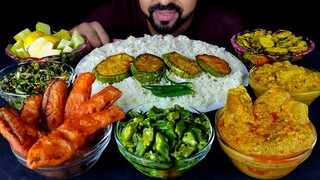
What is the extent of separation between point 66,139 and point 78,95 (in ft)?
1.02

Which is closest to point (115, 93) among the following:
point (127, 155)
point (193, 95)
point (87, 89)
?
point (87, 89)

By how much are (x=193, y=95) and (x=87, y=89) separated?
1.93 ft

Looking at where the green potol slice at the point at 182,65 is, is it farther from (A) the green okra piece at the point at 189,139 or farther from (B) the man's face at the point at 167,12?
(B) the man's face at the point at 167,12

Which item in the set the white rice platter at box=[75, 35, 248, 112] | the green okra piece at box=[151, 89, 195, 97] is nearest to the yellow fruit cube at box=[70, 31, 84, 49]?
the white rice platter at box=[75, 35, 248, 112]

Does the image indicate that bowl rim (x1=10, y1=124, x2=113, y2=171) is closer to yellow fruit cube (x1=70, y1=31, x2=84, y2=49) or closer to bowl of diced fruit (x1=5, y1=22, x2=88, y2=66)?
bowl of diced fruit (x1=5, y1=22, x2=88, y2=66)

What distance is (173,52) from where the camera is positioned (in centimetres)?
233

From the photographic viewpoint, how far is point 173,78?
2.16 metres

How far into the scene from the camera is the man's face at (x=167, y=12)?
3.05 metres

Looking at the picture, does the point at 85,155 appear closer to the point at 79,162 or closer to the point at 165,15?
the point at 79,162

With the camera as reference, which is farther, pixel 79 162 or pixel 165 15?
pixel 165 15

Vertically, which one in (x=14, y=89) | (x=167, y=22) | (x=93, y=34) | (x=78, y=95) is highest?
(x=78, y=95)

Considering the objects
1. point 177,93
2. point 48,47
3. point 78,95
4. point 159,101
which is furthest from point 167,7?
point 78,95

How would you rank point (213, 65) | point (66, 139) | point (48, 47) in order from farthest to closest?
point (48, 47), point (213, 65), point (66, 139)

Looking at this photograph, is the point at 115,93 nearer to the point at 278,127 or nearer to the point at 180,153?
the point at 180,153
